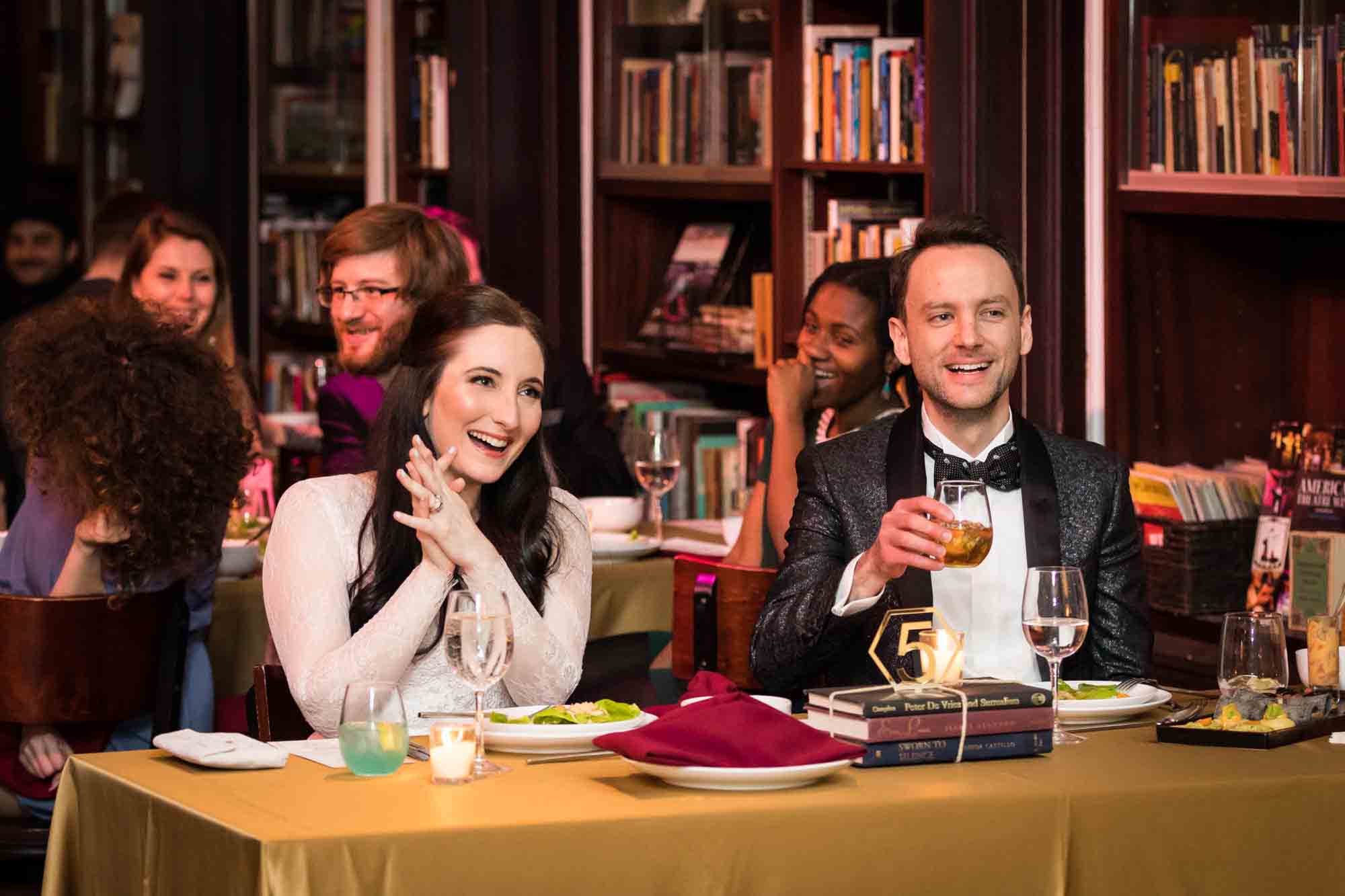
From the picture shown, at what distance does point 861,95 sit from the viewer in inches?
194

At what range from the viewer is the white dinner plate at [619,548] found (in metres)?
4.41

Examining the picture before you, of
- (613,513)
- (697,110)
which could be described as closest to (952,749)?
(613,513)

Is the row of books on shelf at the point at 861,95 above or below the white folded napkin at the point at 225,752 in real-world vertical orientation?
above

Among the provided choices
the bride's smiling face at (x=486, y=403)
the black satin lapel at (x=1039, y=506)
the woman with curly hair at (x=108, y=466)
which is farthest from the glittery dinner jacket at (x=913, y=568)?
the woman with curly hair at (x=108, y=466)

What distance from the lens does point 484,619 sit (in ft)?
7.77

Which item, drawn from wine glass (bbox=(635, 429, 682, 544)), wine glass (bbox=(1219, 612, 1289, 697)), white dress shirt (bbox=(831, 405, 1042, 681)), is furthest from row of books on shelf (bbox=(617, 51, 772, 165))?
wine glass (bbox=(1219, 612, 1289, 697))

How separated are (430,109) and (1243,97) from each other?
12.2 feet

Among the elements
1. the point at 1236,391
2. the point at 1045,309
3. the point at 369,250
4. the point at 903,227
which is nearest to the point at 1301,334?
the point at 1236,391

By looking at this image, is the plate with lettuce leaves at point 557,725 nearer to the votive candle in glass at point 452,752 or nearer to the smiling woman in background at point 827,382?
the votive candle in glass at point 452,752

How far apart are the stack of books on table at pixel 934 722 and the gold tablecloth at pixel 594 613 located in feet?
6.04

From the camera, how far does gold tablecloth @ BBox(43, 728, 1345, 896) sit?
2066mm

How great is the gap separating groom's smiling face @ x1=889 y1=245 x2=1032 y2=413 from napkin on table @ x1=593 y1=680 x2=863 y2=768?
89cm

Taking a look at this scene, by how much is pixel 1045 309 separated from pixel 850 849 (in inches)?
90.7

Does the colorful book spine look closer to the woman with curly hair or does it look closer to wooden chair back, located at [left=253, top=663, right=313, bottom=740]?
wooden chair back, located at [left=253, top=663, right=313, bottom=740]
